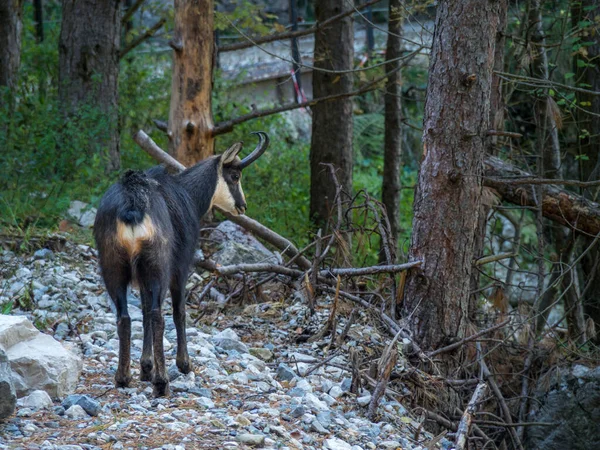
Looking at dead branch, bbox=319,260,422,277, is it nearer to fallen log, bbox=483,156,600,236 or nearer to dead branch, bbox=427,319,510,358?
dead branch, bbox=427,319,510,358

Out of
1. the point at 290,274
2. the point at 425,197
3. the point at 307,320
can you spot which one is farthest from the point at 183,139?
the point at 425,197

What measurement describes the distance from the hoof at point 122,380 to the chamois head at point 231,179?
2057 millimetres

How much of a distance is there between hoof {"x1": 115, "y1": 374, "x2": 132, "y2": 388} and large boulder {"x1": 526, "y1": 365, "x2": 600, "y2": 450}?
162 inches

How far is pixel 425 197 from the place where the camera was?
6.92m

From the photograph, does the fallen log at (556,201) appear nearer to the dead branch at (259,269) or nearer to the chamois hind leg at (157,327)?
the dead branch at (259,269)

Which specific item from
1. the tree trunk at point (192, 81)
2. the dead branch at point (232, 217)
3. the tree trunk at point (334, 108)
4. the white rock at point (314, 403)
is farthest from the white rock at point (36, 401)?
the tree trunk at point (334, 108)

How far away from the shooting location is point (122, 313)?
18.4ft

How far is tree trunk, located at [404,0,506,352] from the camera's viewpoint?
21.8 ft

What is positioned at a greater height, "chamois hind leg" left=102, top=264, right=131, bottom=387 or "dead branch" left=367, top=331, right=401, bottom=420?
"chamois hind leg" left=102, top=264, right=131, bottom=387

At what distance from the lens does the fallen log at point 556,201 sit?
321 inches

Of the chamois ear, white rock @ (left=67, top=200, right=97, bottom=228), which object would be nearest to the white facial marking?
the chamois ear

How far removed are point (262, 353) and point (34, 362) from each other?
2099 millimetres

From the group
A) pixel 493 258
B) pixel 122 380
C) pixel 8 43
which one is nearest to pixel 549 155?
pixel 493 258

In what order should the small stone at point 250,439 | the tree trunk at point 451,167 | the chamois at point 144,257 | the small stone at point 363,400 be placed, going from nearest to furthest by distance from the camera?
the small stone at point 250,439 < the chamois at point 144,257 < the small stone at point 363,400 < the tree trunk at point 451,167
